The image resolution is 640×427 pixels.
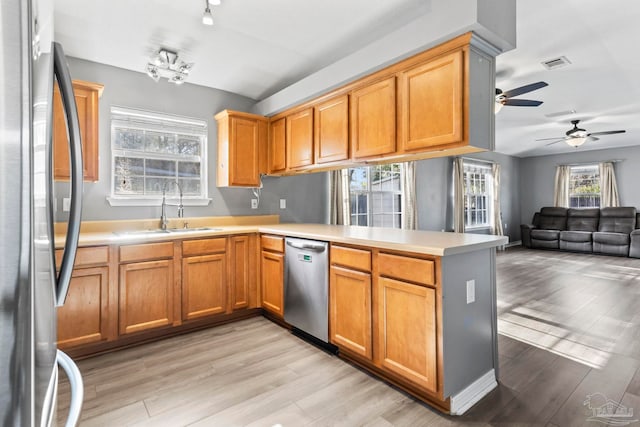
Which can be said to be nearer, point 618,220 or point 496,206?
point 618,220

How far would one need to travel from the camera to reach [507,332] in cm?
298

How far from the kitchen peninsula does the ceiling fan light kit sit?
1.46 m

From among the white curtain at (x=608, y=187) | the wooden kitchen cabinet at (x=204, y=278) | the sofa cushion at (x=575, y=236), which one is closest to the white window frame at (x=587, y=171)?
the white curtain at (x=608, y=187)

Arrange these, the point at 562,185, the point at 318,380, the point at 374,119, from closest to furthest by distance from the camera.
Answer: the point at 318,380 < the point at 374,119 < the point at 562,185

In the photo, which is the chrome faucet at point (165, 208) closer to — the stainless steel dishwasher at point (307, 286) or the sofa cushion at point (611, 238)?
the stainless steel dishwasher at point (307, 286)

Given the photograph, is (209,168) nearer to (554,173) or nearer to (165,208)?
(165,208)

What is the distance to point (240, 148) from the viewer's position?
3732 millimetres

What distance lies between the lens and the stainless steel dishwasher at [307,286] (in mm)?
2615

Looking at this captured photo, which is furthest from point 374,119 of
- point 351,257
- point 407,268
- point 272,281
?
point 272,281

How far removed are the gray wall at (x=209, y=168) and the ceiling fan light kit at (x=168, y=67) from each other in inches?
11.7

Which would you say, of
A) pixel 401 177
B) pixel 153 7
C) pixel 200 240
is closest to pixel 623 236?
pixel 401 177

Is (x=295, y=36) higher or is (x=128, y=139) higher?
(x=295, y=36)

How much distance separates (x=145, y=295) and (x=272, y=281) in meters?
1.11

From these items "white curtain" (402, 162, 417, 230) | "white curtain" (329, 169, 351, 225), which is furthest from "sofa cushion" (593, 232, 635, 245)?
"white curtain" (329, 169, 351, 225)
